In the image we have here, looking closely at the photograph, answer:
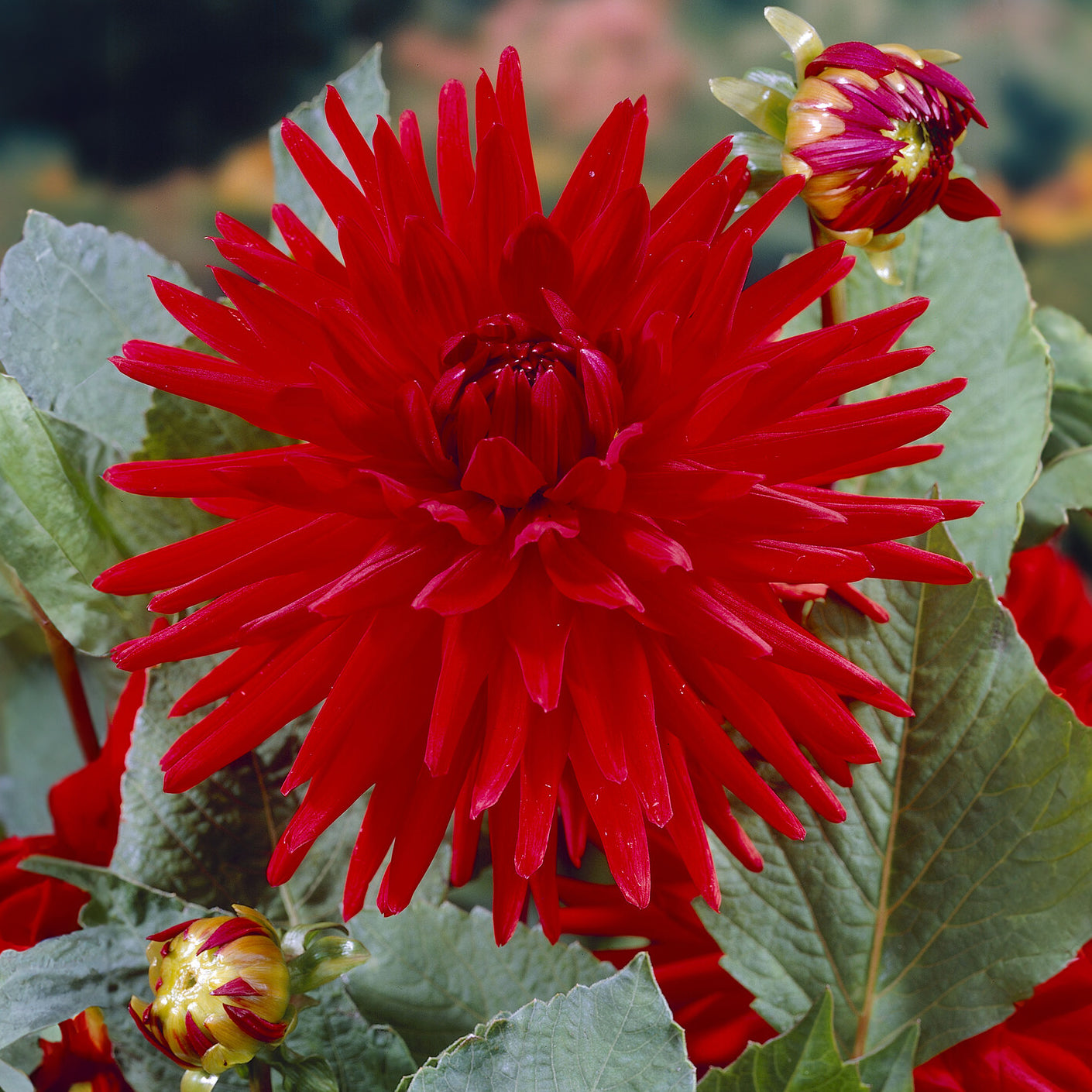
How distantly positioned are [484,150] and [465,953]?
16 centimetres

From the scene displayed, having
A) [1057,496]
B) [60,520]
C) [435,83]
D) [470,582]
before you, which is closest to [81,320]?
[60,520]

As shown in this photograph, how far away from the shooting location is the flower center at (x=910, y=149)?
0.20 meters

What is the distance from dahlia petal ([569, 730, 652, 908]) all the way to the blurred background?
634 mm

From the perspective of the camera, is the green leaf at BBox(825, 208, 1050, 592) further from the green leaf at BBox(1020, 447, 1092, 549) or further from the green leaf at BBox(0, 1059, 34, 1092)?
the green leaf at BBox(0, 1059, 34, 1092)

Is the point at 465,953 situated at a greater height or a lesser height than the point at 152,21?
lesser

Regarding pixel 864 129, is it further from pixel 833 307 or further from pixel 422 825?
pixel 422 825

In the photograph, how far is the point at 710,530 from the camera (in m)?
0.18

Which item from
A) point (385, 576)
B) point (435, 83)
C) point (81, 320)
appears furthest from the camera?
point (435, 83)

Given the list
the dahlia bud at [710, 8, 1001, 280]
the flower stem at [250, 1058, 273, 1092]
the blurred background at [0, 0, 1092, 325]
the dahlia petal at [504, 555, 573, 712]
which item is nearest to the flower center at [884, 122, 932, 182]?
the dahlia bud at [710, 8, 1001, 280]

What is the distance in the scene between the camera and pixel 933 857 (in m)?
0.22

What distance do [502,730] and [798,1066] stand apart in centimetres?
8

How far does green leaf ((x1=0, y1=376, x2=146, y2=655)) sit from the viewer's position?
24cm

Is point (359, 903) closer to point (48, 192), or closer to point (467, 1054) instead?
point (467, 1054)

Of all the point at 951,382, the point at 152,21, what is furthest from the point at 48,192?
the point at 951,382
